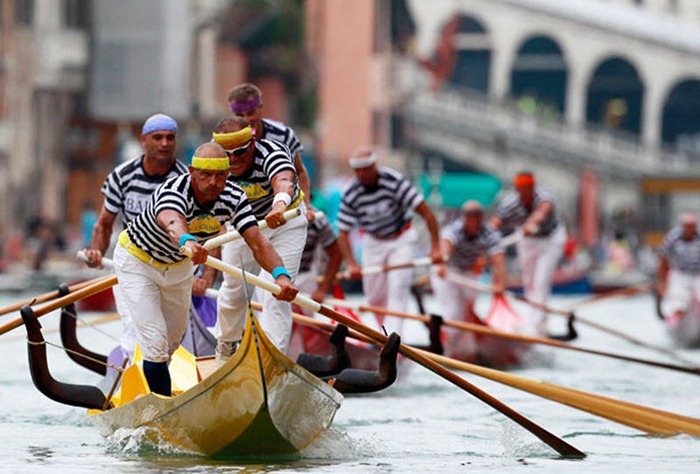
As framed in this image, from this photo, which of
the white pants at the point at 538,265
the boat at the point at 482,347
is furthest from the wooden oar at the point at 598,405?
the white pants at the point at 538,265

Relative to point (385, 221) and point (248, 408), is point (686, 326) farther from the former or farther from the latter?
point (248, 408)

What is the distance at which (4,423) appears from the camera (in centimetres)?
1282

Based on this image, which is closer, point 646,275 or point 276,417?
point 276,417

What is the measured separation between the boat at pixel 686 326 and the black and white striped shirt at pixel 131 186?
33.1 feet

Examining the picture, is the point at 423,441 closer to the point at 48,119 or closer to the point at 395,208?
the point at 395,208

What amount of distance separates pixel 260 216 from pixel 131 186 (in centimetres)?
101

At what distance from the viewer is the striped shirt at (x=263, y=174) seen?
11.5 meters

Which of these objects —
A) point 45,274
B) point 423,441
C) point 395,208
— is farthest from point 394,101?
point 423,441

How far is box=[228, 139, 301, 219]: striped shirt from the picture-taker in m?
11.5

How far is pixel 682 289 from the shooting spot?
70.7 ft

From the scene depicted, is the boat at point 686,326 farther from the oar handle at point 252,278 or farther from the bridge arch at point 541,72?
the bridge arch at point 541,72

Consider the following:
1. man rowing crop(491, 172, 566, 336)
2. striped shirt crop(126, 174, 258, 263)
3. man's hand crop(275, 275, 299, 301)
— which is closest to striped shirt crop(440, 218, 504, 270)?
man rowing crop(491, 172, 566, 336)

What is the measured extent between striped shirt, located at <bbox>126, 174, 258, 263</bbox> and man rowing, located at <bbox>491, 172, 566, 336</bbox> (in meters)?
8.45

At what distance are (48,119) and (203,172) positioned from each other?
30807mm
